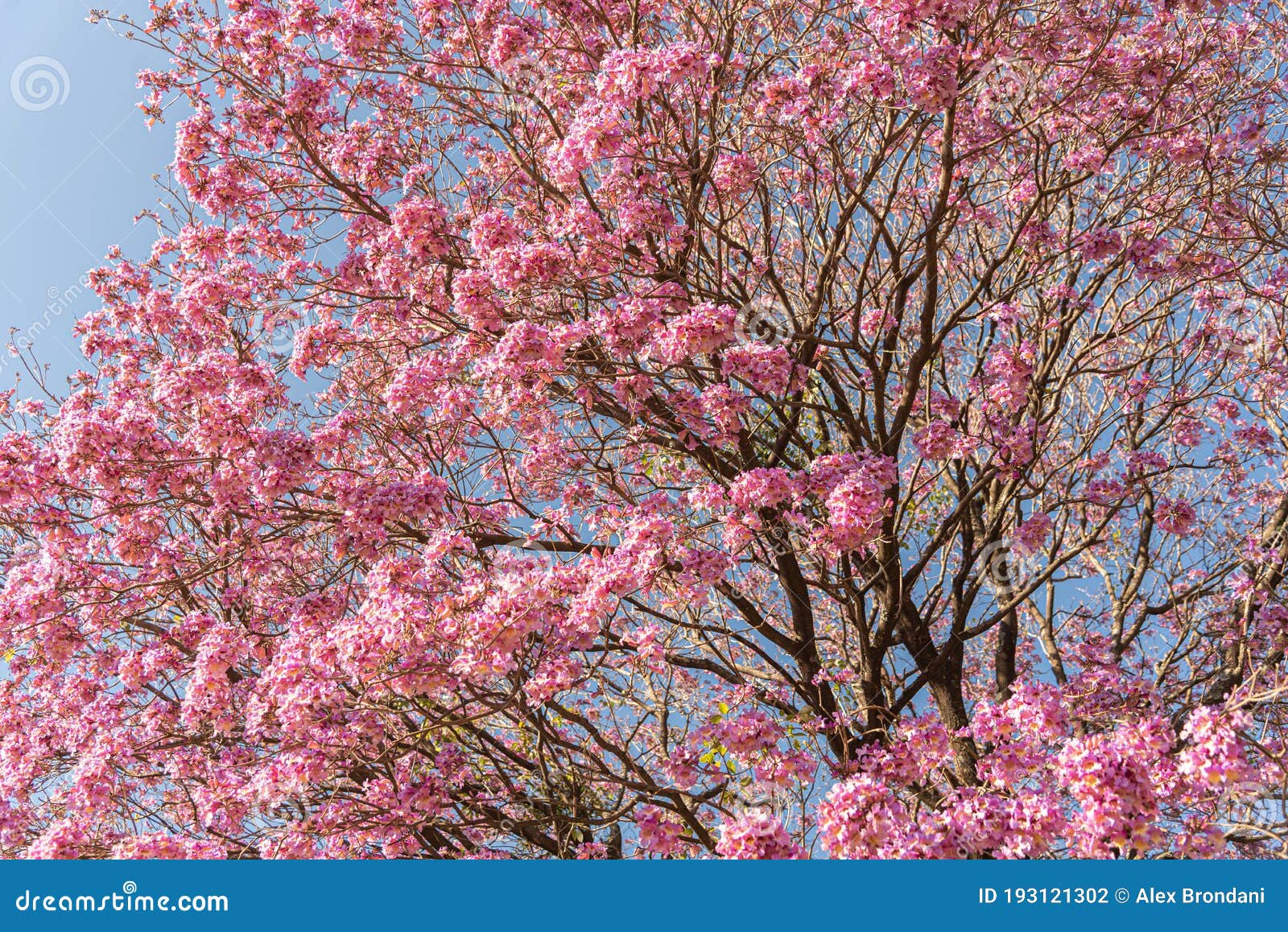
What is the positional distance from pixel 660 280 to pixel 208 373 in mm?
2889

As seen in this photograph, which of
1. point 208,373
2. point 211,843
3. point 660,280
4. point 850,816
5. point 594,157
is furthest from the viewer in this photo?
point 660,280

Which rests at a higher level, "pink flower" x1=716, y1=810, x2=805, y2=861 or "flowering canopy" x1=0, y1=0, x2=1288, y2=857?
"flowering canopy" x1=0, y1=0, x2=1288, y2=857

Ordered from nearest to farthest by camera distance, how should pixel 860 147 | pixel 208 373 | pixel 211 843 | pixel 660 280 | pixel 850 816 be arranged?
pixel 850 816 → pixel 211 843 → pixel 208 373 → pixel 660 280 → pixel 860 147

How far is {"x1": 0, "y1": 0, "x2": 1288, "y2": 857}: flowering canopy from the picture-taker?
4.66m

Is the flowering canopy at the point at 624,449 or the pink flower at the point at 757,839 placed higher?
the flowering canopy at the point at 624,449

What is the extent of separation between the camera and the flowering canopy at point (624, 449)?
4.66 metres

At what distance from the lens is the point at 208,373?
5.37 metres

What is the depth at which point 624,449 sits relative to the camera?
664 cm

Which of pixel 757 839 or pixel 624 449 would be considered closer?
pixel 757 839

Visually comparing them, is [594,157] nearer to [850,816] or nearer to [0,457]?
[850,816]

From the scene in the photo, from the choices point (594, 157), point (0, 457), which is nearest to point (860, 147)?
point (594, 157)

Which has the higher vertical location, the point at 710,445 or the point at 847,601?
the point at 710,445

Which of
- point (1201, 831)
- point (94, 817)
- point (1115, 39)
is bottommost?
point (1201, 831)

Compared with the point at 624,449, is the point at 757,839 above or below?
below
